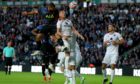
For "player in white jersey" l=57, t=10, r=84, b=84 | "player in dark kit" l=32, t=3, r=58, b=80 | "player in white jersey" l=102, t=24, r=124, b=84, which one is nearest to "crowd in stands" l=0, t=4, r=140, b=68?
"player in white jersey" l=102, t=24, r=124, b=84

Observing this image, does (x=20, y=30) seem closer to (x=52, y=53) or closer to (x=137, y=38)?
(x=137, y=38)

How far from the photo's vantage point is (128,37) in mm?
39781

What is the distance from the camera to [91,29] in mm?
42812

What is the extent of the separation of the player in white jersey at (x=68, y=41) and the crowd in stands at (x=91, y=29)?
18111mm

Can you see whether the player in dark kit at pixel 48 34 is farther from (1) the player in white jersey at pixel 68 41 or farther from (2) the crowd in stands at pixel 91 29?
(2) the crowd in stands at pixel 91 29

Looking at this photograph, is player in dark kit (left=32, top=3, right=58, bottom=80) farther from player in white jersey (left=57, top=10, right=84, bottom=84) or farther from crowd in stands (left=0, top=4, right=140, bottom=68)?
crowd in stands (left=0, top=4, right=140, bottom=68)

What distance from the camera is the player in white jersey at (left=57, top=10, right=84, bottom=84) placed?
56.3ft

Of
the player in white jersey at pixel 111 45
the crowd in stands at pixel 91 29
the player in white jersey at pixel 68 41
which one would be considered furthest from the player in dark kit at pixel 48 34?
the crowd in stands at pixel 91 29

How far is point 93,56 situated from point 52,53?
1746cm

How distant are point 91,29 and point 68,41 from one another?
987 inches

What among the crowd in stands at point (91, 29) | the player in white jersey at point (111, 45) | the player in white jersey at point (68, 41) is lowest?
the crowd in stands at point (91, 29)

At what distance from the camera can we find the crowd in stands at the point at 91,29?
3931 centimetres

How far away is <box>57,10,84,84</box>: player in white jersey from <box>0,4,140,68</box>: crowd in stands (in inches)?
713

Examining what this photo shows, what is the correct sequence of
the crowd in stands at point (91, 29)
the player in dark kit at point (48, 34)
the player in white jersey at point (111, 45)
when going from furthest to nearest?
the crowd in stands at point (91, 29) → the player in white jersey at point (111, 45) → the player in dark kit at point (48, 34)
